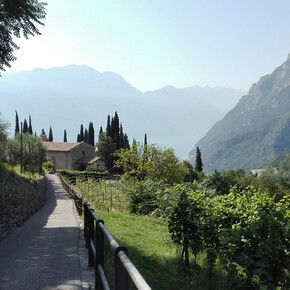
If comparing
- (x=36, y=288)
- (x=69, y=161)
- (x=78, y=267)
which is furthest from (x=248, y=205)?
(x=69, y=161)

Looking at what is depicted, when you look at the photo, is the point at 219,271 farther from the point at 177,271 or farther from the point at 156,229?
the point at 156,229

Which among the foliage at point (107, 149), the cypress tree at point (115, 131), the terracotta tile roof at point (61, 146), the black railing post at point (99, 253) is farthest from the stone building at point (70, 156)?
the black railing post at point (99, 253)

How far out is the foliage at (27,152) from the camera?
41.3 metres

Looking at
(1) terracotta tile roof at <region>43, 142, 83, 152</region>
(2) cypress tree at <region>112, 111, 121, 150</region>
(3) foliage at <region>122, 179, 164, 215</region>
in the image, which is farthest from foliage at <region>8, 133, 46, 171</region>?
(2) cypress tree at <region>112, 111, 121, 150</region>

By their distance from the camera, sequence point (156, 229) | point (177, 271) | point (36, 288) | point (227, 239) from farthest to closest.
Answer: point (156, 229) → point (177, 271) → point (227, 239) → point (36, 288)

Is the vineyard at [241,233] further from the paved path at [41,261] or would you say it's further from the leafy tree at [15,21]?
the leafy tree at [15,21]

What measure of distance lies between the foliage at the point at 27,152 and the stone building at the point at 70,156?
1672 centimetres

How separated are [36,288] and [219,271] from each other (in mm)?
4329

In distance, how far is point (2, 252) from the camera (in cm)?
781

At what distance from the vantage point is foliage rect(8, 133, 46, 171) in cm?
4131

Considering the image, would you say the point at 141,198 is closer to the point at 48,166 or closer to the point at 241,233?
the point at 241,233

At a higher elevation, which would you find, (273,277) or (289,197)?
(289,197)

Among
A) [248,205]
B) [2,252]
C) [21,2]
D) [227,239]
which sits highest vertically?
[21,2]

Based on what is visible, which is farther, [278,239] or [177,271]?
[177,271]
